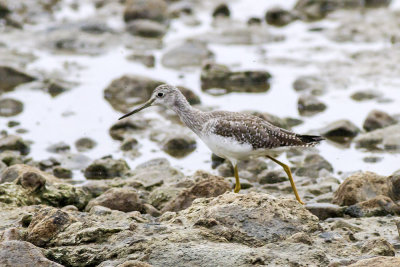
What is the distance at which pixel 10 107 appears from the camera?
1605cm

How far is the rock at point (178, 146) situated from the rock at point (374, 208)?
488cm

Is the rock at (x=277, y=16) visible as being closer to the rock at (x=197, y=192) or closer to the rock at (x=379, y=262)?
the rock at (x=197, y=192)

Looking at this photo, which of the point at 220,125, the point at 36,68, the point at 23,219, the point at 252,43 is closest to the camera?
the point at 23,219

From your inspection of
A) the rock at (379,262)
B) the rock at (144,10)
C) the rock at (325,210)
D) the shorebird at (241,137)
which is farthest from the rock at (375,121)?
the rock at (144,10)

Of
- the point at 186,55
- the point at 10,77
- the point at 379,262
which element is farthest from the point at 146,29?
the point at 379,262

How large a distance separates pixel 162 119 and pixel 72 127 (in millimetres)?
1886

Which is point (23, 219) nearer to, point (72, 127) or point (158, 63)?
point (72, 127)

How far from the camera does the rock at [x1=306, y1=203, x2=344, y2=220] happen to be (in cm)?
938

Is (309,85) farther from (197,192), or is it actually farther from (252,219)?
(252,219)

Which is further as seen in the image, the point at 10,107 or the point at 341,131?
the point at 10,107

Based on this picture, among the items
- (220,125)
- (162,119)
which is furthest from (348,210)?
(162,119)

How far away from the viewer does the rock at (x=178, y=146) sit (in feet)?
45.6

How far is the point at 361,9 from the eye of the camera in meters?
23.9

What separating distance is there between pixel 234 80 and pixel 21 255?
36.7 ft
